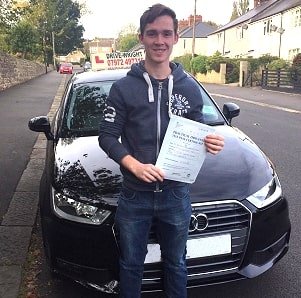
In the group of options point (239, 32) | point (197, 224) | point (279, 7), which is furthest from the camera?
point (239, 32)

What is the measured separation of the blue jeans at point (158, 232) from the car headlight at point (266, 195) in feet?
2.00

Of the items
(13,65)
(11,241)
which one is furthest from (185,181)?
(13,65)

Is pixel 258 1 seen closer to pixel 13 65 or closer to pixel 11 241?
pixel 13 65

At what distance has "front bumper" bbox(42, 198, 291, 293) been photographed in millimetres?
2746

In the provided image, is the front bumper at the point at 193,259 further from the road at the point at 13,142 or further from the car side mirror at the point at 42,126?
the road at the point at 13,142

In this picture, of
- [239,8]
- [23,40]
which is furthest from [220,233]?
[239,8]

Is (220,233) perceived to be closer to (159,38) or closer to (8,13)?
(159,38)

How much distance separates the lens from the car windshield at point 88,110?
417cm

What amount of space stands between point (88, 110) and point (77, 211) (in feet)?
5.67

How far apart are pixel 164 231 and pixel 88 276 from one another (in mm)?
661

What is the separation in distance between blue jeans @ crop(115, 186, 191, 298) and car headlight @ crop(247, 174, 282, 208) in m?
0.61

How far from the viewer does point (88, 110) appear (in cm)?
440

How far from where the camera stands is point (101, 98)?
4605mm

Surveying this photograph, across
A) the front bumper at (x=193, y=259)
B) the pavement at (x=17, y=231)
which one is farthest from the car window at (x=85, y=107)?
the front bumper at (x=193, y=259)
